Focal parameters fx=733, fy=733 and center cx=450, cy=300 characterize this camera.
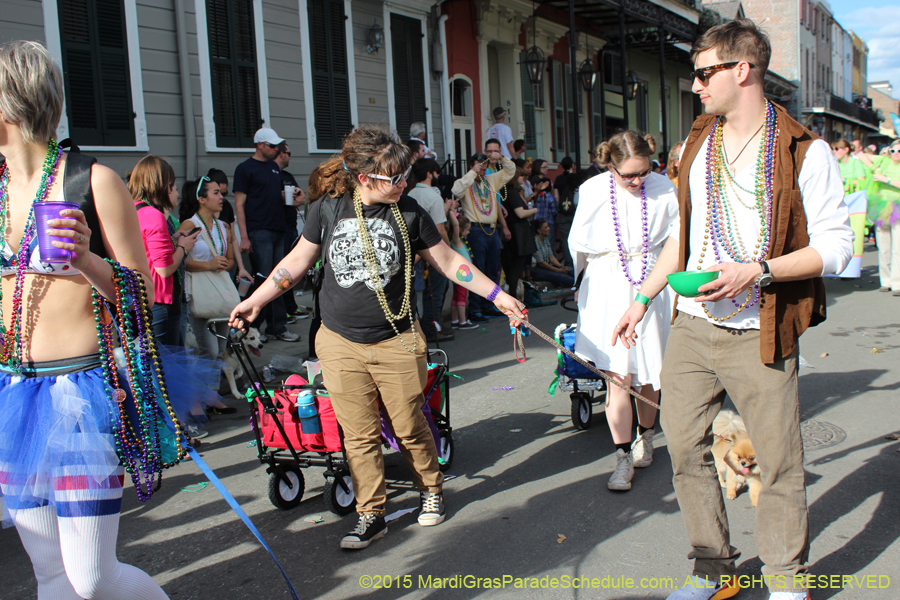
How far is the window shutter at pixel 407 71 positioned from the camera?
1406cm

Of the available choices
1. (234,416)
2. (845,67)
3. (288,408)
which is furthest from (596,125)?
(845,67)

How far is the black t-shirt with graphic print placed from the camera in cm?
362

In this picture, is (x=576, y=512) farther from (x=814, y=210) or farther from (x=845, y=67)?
(x=845, y=67)

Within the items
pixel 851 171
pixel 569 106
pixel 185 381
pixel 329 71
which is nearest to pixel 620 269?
pixel 185 381

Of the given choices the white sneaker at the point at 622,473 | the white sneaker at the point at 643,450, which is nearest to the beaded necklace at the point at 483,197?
the white sneaker at the point at 643,450

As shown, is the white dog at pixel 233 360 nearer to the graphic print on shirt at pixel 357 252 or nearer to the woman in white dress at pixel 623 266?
the graphic print on shirt at pixel 357 252

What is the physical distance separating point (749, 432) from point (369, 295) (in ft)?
5.99

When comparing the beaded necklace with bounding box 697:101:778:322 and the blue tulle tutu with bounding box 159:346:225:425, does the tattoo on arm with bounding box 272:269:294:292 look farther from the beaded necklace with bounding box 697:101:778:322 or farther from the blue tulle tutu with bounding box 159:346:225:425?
the beaded necklace with bounding box 697:101:778:322

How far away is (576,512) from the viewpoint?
3.89 metres

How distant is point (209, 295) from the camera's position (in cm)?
610

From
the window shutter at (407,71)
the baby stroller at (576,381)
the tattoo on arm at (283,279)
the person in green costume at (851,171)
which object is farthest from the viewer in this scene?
the window shutter at (407,71)

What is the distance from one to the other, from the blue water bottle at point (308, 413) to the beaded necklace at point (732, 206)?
2.10 metres

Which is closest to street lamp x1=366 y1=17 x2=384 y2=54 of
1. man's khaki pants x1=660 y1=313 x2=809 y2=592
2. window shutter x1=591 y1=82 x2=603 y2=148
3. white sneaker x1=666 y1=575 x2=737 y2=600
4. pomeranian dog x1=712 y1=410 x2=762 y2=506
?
window shutter x1=591 y1=82 x2=603 y2=148

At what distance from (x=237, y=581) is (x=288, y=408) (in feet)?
3.12
